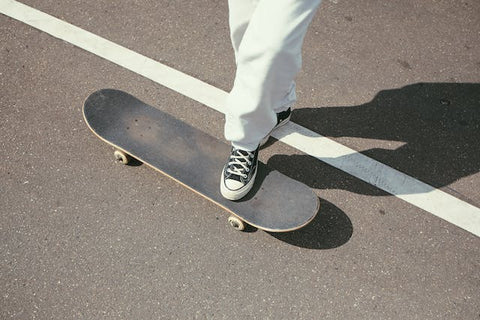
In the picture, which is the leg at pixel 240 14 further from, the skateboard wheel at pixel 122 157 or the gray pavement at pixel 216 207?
the skateboard wheel at pixel 122 157

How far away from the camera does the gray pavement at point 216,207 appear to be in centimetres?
231

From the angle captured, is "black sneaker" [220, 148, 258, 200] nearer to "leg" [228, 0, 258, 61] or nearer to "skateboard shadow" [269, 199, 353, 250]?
"skateboard shadow" [269, 199, 353, 250]

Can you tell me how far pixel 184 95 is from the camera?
312 cm

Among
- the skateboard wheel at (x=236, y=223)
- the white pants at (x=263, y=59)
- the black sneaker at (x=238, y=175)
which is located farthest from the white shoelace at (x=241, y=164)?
the skateboard wheel at (x=236, y=223)

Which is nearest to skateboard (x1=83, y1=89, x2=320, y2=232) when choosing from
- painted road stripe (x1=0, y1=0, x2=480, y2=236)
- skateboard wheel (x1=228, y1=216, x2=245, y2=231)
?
skateboard wheel (x1=228, y1=216, x2=245, y2=231)

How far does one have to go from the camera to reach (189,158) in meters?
2.66

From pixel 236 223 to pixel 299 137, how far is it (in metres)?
0.79

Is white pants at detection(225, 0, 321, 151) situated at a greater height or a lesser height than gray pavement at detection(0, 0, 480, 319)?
greater

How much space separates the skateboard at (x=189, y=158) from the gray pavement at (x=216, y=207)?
0.14 m

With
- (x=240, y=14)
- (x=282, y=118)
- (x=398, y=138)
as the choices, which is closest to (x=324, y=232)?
(x=282, y=118)

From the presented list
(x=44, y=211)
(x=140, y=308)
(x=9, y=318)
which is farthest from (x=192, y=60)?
(x=9, y=318)

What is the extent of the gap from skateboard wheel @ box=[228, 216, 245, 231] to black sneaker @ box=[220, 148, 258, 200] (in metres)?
0.12

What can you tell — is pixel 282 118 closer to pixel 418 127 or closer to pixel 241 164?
pixel 241 164

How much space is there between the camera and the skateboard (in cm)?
245
